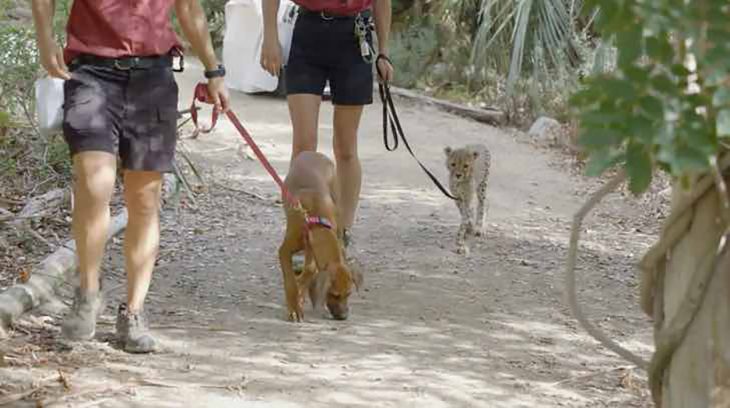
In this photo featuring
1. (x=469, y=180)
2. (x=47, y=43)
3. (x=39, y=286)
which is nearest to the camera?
(x=47, y=43)

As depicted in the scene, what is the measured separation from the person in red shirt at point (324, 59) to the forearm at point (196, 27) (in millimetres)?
873

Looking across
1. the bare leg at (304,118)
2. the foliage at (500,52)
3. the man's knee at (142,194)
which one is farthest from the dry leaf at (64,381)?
the foliage at (500,52)

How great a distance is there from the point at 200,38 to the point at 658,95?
3.24 metres

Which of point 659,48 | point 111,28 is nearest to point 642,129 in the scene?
point 659,48

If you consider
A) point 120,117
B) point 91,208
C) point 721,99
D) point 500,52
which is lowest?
point 500,52

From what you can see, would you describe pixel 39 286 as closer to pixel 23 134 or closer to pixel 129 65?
pixel 129 65

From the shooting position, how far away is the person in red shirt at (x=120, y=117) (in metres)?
4.47

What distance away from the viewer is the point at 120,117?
15.0 feet

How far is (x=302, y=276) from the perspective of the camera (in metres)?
5.53

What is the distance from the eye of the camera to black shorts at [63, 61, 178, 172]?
175 inches

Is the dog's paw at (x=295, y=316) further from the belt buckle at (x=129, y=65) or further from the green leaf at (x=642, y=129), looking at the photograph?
the green leaf at (x=642, y=129)

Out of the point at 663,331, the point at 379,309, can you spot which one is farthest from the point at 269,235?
the point at 663,331

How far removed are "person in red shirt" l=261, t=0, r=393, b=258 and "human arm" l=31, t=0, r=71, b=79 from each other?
1.50 meters

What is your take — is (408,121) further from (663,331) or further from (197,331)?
(663,331)
